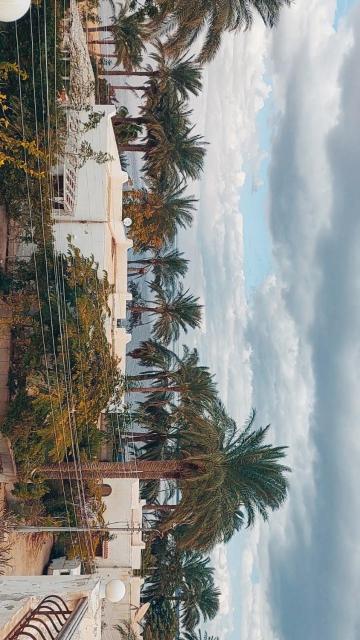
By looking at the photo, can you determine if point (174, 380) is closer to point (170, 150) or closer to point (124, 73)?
point (170, 150)

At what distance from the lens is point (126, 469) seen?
22.2 m

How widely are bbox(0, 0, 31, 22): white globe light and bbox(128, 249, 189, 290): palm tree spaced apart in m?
35.7

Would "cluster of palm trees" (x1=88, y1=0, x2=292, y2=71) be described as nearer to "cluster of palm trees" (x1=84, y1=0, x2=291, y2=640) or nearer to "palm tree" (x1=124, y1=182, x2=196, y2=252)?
"cluster of palm trees" (x1=84, y1=0, x2=291, y2=640)

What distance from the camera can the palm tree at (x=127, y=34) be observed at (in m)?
33.9

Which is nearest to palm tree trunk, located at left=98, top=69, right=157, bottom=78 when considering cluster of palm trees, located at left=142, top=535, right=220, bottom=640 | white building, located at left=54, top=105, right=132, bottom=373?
white building, located at left=54, top=105, right=132, bottom=373

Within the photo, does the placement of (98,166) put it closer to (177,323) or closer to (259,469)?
(259,469)

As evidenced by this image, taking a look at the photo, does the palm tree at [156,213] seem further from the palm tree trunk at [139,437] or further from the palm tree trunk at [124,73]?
the palm tree trunk at [139,437]

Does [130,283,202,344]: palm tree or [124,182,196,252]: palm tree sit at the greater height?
[124,182,196,252]: palm tree

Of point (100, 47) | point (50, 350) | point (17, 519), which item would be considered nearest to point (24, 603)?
point (50, 350)

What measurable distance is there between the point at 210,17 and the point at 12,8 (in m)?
22.7

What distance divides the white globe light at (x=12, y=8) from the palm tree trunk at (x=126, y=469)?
17055 millimetres

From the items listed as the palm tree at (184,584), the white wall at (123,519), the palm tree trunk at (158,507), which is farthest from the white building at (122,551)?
the palm tree at (184,584)

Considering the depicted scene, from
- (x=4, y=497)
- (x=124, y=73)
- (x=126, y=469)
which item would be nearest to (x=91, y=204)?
(x=126, y=469)

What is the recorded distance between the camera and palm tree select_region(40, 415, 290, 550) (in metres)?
21.2
